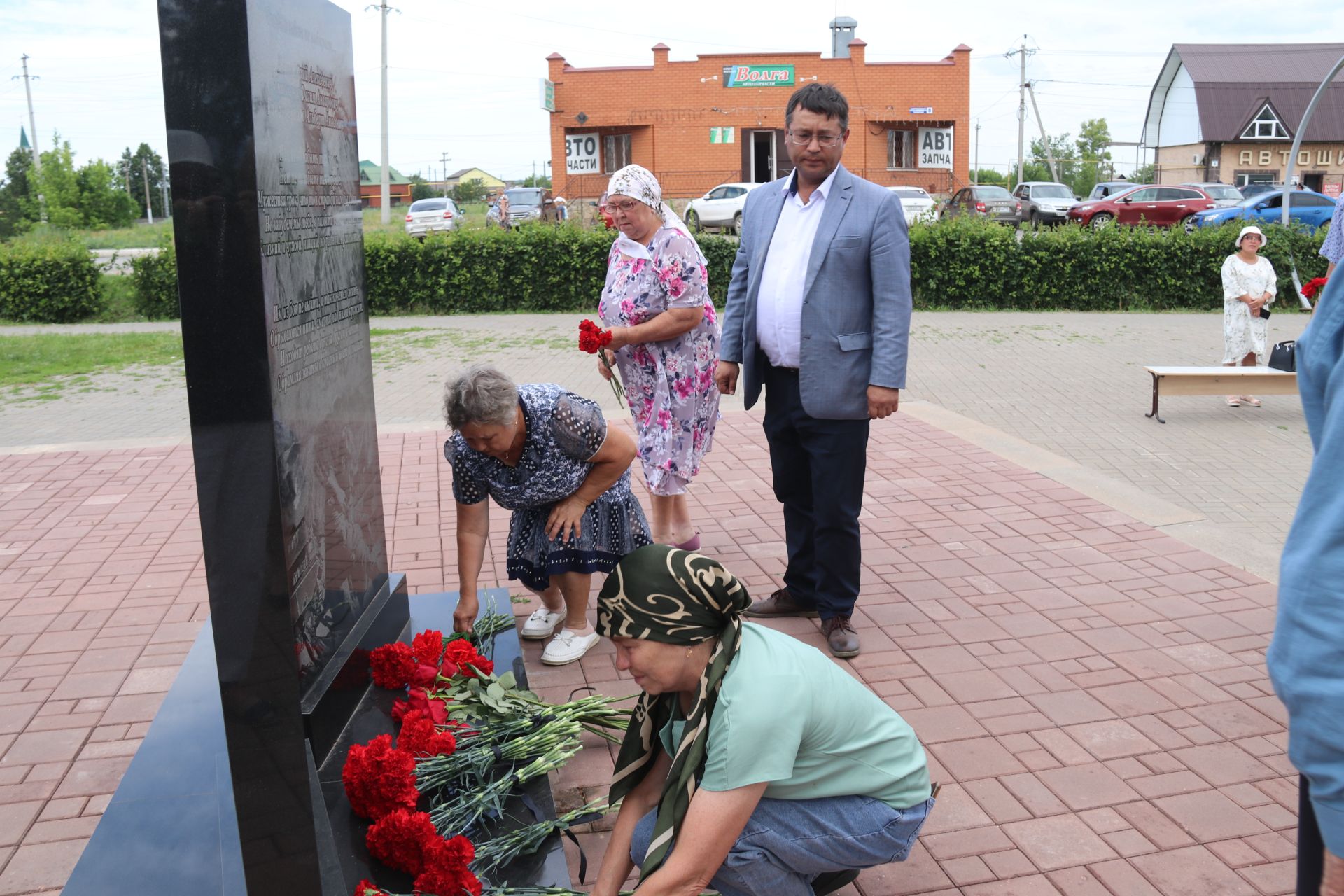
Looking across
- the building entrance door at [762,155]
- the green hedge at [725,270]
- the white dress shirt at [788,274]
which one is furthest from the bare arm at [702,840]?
the building entrance door at [762,155]

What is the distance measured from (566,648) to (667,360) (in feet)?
4.58

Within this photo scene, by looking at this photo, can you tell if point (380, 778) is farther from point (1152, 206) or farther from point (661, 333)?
point (1152, 206)

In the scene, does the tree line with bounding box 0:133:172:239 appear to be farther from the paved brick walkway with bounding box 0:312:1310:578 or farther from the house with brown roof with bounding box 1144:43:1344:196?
the house with brown roof with bounding box 1144:43:1344:196

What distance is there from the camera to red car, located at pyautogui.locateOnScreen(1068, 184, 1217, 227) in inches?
1058

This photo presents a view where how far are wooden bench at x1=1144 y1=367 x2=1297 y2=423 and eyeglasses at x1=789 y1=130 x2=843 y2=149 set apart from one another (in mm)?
5557

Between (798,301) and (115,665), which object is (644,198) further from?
(115,665)

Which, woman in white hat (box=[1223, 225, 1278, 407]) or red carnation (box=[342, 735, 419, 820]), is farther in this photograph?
woman in white hat (box=[1223, 225, 1278, 407])

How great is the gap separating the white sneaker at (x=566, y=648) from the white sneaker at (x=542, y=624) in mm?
110

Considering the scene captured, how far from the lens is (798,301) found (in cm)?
403

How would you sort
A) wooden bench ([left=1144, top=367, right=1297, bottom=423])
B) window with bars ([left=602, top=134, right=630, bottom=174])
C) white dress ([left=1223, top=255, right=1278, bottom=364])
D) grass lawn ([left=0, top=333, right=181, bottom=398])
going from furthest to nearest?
window with bars ([left=602, top=134, right=630, bottom=174])
grass lawn ([left=0, top=333, right=181, bottom=398])
white dress ([left=1223, top=255, right=1278, bottom=364])
wooden bench ([left=1144, top=367, right=1297, bottom=423])

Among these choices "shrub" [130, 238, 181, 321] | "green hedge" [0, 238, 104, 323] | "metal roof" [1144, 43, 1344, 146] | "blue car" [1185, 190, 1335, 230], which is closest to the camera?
"green hedge" [0, 238, 104, 323]

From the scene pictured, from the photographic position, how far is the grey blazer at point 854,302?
152 inches

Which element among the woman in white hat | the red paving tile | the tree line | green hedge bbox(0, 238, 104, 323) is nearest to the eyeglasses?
the red paving tile

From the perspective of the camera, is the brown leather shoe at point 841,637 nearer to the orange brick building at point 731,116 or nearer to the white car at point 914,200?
the white car at point 914,200
